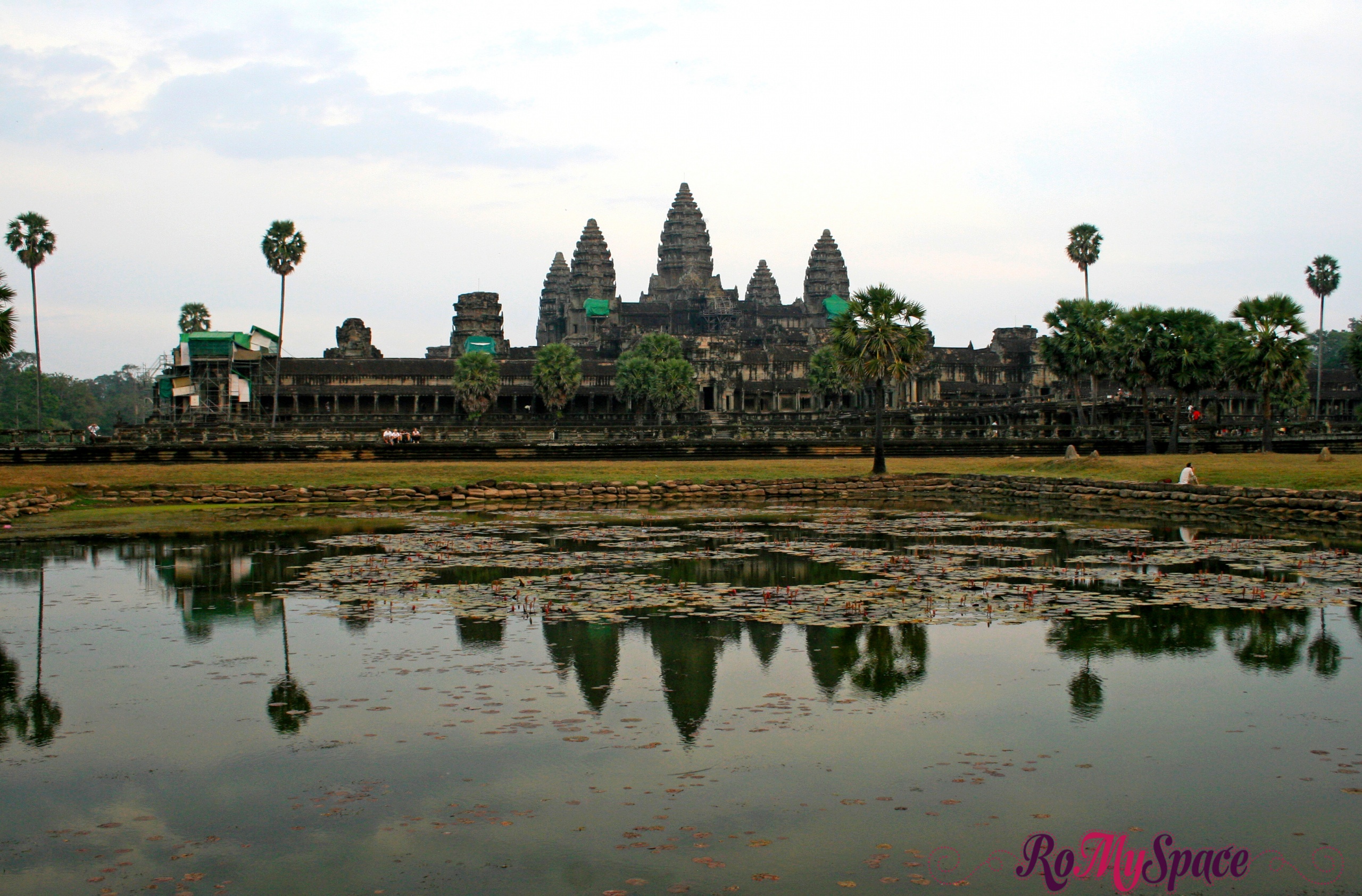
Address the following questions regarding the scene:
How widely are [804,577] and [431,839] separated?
9.92 m

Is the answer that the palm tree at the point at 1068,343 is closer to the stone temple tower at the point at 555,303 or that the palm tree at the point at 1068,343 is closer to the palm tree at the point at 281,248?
the palm tree at the point at 281,248

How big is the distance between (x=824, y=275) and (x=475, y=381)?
78.6 m

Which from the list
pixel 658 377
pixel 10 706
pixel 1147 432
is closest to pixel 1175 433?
pixel 1147 432

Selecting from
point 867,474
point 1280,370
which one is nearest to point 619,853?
point 867,474

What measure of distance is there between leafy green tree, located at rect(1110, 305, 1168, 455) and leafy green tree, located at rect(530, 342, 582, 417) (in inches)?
2350

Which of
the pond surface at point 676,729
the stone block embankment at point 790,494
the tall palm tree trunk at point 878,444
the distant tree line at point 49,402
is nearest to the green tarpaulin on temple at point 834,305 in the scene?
the distant tree line at point 49,402

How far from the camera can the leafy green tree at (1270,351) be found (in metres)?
47.7

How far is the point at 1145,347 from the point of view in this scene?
5131cm

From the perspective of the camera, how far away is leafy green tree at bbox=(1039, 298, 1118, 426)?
59000 mm

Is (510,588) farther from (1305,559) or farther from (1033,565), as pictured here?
(1305,559)

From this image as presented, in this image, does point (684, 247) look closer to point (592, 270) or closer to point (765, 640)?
point (592, 270)

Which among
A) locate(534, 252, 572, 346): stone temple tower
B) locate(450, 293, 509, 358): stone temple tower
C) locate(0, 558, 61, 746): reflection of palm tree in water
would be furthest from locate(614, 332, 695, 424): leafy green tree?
locate(0, 558, 61, 746): reflection of palm tree in water

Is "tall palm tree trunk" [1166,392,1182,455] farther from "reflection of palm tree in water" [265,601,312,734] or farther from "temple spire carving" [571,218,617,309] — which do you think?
"temple spire carving" [571,218,617,309]

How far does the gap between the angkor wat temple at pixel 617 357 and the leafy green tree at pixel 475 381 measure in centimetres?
237
